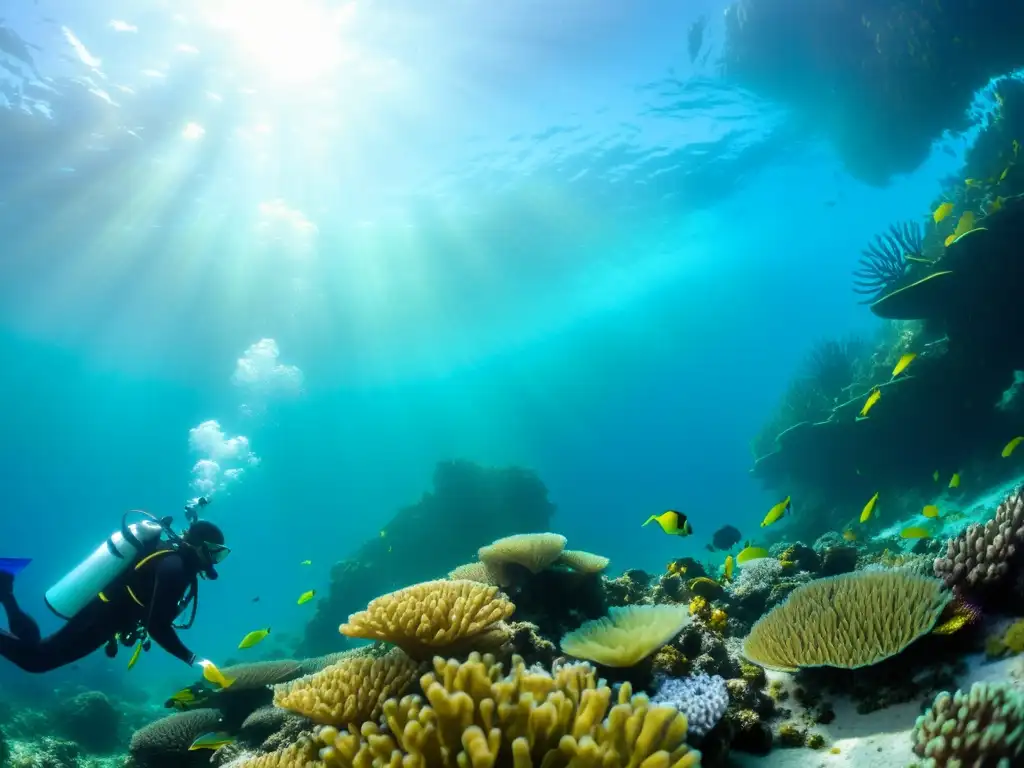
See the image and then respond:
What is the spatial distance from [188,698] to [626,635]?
5879 mm

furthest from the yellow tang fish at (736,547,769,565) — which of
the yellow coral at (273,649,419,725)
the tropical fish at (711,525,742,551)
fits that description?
the yellow coral at (273,649,419,725)

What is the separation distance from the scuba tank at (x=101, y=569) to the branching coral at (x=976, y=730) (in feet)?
23.1

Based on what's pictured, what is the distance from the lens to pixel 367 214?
28391 millimetres

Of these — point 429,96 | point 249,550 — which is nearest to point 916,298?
point 429,96

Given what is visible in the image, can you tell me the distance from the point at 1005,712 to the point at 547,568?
3227mm

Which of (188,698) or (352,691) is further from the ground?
(188,698)

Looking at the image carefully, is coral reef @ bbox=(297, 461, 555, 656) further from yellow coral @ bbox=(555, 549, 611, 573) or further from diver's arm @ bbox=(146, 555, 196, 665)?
yellow coral @ bbox=(555, 549, 611, 573)

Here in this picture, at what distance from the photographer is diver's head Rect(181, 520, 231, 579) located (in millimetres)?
5965

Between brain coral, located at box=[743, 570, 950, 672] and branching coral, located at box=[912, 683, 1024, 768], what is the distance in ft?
2.61

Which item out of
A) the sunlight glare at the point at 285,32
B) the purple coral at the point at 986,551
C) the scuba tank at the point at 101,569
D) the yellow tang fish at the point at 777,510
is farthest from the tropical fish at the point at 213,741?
the sunlight glare at the point at 285,32

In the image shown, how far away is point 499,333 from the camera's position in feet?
170

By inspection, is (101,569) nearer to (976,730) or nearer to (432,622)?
(432,622)

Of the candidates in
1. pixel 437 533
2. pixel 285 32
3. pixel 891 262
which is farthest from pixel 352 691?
pixel 285 32

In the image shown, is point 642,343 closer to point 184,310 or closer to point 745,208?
point 745,208
